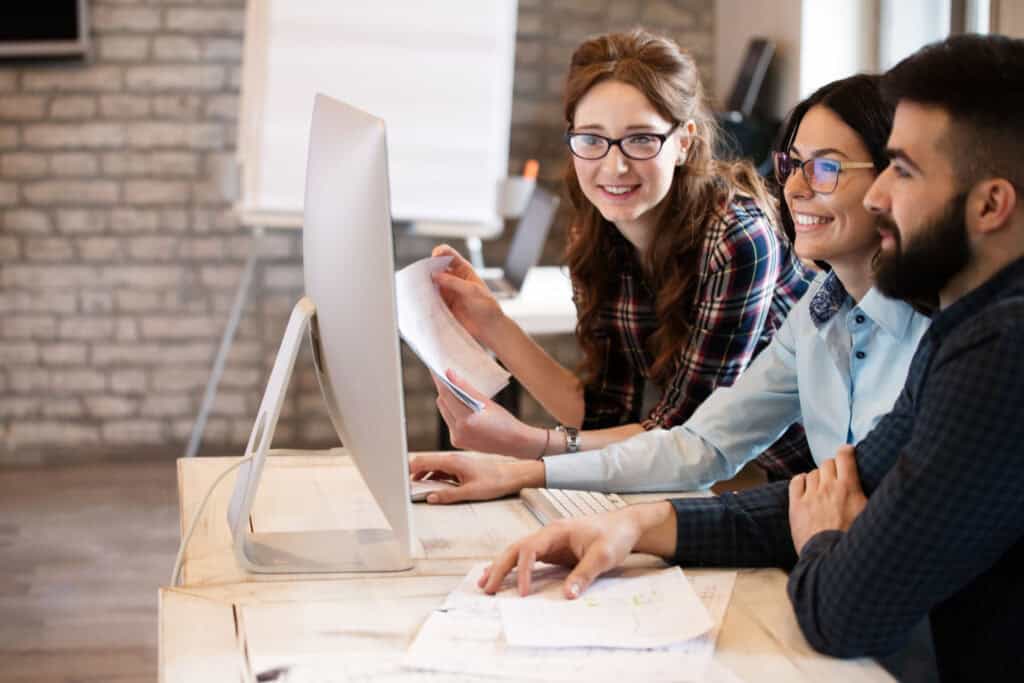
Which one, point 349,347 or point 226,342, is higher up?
point 349,347

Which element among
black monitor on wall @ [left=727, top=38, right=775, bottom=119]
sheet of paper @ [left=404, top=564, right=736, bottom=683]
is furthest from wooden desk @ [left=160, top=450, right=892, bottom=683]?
black monitor on wall @ [left=727, top=38, right=775, bottom=119]

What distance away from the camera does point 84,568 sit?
11.0ft

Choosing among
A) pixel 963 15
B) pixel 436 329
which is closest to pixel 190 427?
pixel 963 15

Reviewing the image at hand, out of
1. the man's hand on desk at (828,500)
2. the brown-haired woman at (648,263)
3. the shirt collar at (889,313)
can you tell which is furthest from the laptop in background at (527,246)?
the man's hand on desk at (828,500)

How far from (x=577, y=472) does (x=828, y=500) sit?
1.39 ft

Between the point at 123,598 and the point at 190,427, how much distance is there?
1.42 m

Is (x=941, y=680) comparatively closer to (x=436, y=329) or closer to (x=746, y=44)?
(x=436, y=329)

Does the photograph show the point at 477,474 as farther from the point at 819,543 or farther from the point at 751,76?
the point at 751,76

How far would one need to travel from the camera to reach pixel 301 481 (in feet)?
5.48

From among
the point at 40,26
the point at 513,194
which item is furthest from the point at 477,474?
the point at 40,26

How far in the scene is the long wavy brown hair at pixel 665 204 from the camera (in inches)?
81.9

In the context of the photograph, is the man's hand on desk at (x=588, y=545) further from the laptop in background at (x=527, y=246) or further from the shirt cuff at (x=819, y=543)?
the laptop in background at (x=527, y=246)

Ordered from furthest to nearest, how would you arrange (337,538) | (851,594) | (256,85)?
(256,85) → (337,538) → (851,594)

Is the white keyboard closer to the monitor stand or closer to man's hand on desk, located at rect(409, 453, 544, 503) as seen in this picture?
man's hand on desk, located at rect(409, 453, 544, 503)
